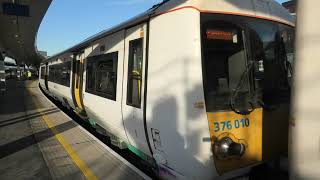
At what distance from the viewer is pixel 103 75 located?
723 centimetres

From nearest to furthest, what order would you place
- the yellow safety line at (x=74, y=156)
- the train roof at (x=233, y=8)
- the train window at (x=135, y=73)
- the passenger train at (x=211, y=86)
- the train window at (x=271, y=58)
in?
the passenger train at (x=211, y=86), the train roof at (x=233, y=8), the train window at (x=271, y=58), the train window at (x=135, y=73), the yellow safety line at (x=74, y=156)

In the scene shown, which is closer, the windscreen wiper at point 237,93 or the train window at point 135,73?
the windscreen wiper at point 237,93

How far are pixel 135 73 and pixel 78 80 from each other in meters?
4.66

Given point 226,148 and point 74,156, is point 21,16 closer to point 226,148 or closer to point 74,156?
point 74,156

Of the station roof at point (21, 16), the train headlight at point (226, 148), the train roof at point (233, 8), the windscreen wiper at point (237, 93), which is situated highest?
the station roof at point (21, 16)

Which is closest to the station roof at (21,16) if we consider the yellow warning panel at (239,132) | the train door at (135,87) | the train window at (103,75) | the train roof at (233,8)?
the train window at (103,75)

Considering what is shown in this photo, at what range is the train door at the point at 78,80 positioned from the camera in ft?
30.8

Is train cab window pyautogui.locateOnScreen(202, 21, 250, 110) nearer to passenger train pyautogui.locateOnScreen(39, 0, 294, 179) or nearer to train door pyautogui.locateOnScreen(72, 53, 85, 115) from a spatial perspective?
passenger train pyautogui.locateOnScreen(39, 0, 294, 179)

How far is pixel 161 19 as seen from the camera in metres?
4.61

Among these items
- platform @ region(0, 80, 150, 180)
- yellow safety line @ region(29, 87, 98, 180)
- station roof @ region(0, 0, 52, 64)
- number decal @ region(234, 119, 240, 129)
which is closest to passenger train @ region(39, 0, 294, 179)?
number decal @ region(234, 119, 240, 129)

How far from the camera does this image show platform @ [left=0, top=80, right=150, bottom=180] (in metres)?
5.59

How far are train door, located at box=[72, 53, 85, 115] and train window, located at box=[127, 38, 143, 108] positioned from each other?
3.94 m

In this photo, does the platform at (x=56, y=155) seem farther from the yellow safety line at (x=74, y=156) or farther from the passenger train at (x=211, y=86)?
the passenger train at (x=211, y=86)

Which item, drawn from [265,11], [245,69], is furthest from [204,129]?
[265,11]
